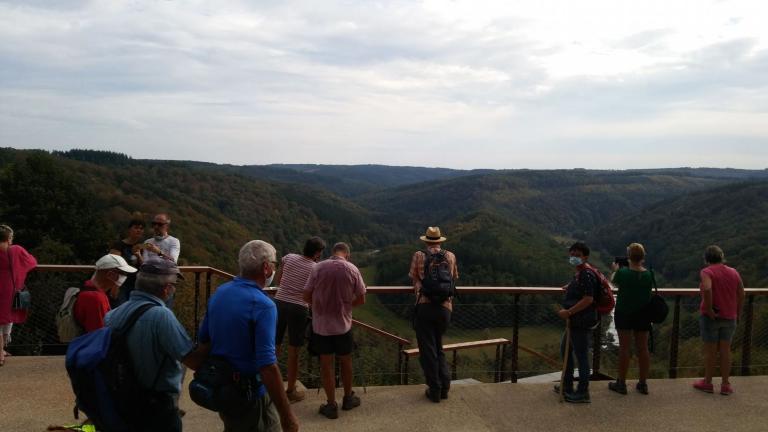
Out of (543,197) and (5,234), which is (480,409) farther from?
(543,197)

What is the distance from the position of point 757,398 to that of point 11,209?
96.1 feet

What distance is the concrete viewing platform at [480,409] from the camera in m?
4.48

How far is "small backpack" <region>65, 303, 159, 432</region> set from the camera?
251cm

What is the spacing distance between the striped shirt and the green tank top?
8.87 feet

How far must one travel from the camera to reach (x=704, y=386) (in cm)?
550

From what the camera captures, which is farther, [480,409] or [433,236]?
[433,236]

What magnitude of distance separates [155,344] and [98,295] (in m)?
0.86

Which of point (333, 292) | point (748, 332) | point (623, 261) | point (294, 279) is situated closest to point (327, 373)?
point (333, 292)

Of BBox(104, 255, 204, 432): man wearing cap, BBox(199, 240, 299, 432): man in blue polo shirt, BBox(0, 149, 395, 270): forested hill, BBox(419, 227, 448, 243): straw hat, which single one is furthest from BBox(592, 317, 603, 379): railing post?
BBox(0, 149, 395, 270): forested hill

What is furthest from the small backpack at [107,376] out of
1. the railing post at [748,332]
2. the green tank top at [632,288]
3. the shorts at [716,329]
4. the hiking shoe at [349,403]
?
the railing post at [748,332]

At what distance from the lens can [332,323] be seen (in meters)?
4.46

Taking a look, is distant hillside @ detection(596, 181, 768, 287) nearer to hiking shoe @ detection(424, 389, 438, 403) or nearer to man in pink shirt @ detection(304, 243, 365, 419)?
hiking shoe @ detection(424, 389, 438, 403)

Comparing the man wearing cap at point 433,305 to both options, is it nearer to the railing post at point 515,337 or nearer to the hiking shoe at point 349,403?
the hiking shoe at point 349,403

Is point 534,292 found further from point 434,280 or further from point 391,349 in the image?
point 391,349
